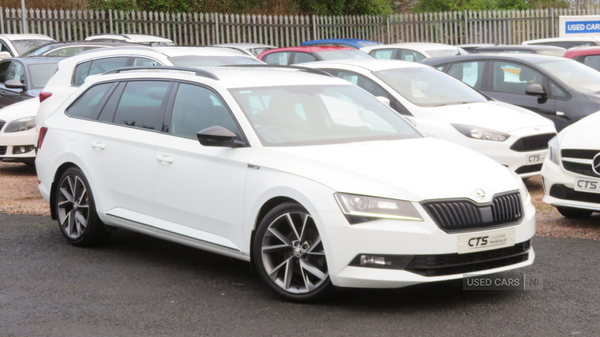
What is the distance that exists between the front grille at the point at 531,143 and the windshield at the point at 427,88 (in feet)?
3.66

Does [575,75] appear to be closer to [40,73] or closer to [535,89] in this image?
[535,89]

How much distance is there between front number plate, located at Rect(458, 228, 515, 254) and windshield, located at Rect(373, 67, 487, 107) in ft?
17.3

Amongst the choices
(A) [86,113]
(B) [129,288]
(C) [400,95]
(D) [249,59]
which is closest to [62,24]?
(D) [249,59]

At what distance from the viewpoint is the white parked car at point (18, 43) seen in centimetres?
1875

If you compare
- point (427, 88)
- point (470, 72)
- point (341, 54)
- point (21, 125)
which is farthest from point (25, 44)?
point (427, 88)

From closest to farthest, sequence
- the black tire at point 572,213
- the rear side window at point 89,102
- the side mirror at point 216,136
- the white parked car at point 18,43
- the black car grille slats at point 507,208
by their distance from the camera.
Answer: the black car grille slats at point 507,208, the side mirror at point 216,136, the rear side window at point 89,102, the black tire at point 572,213, the white parked car at point 18,43

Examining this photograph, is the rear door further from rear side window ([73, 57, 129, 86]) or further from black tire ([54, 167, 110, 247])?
rear side window ([73, 57, 129, 86])

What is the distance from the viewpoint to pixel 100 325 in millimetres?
5051

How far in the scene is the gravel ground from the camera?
25.7 ft

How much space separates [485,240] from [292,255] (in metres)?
1.24

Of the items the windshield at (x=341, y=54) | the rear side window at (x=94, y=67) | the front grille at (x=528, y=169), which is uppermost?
the rear side window at (x=94, y=67)

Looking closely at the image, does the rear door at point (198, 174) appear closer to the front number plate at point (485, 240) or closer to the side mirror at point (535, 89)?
the front number plate at point (485, 240)

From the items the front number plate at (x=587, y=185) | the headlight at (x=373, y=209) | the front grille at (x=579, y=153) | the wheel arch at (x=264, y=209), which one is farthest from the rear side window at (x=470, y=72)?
the headlight at (x=373, y=209)

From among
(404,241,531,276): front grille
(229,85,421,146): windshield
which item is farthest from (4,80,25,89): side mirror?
(404,241,531,276): front grille
